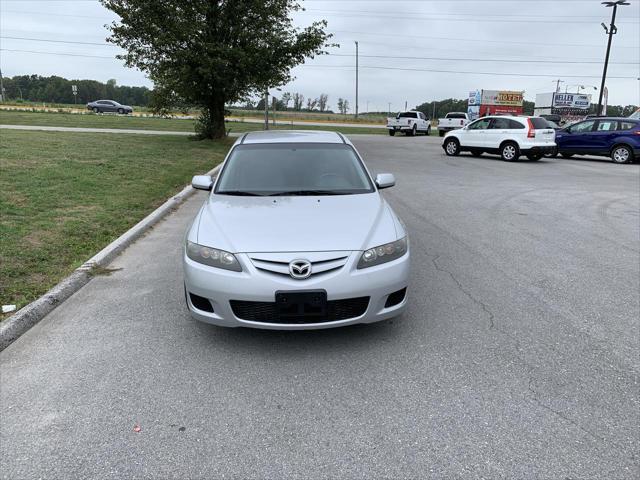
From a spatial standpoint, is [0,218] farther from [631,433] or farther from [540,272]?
[631,433]

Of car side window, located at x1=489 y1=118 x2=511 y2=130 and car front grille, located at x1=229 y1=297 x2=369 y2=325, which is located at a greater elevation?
car side window, located at x1=489 y1=118 x2=511 y2=130

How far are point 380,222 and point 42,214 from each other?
540cm

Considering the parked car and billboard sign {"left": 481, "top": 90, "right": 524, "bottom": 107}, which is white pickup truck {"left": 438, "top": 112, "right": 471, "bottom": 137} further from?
the parked car

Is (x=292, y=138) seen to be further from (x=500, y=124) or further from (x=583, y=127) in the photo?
(x=583, y=127)

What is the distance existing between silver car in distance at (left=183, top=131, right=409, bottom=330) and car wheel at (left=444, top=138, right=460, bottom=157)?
17074 mm

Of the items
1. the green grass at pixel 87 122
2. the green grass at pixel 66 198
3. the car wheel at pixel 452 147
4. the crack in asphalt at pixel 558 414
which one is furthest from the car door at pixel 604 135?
the crack in asphalt at pixel 558 414

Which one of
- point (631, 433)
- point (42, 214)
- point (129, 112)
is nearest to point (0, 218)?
point (42, 214)

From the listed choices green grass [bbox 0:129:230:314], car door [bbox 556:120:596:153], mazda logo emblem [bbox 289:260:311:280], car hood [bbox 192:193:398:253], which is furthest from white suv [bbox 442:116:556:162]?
mazda logo emblem [bbox 289:260:311:280]

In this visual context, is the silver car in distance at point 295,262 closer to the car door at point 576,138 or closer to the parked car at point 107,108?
the car door at point 576,138

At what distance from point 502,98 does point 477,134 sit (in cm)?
3517

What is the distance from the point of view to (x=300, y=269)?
343 centimetres

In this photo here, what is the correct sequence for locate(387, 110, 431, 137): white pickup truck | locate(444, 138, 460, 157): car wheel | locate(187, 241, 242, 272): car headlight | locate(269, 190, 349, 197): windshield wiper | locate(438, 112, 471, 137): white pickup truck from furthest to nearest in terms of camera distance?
locate(387, 110, 431, 137): white pickup truck
locate(438, 112, 471, 137): white pickup truck
locate(444, 138, 460, 157): car wheel
locate(269, 190, 349, 197): windshield wiper
locate(187, 241, 242, 272): car headlight

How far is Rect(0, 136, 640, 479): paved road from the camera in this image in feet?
8.39

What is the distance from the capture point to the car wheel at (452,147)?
67.2 ft
